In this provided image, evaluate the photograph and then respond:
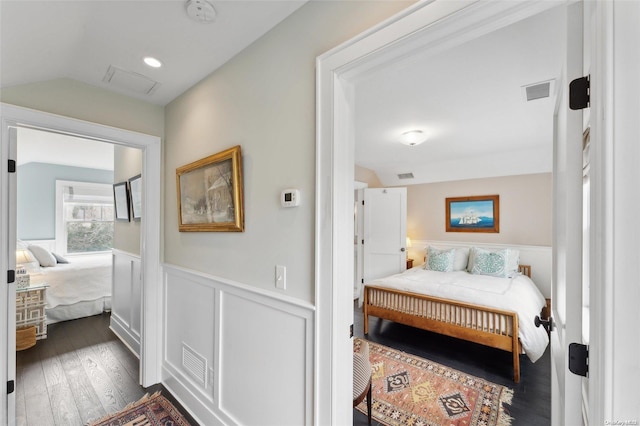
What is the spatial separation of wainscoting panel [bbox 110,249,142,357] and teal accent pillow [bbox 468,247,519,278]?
14.2 ft

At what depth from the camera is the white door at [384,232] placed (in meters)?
4.77

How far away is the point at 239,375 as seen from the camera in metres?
1.61

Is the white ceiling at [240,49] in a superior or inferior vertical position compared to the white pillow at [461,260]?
superior

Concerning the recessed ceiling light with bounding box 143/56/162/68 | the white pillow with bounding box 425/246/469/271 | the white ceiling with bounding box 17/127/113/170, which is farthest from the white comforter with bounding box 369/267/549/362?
the white ceiling with bounding box 17/127/113/170

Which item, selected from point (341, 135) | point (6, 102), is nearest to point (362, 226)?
point (341, 135)

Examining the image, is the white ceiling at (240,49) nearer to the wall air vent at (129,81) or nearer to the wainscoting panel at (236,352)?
the wall air vent at (129,81)

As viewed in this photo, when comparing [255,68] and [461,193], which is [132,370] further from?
[461,193]

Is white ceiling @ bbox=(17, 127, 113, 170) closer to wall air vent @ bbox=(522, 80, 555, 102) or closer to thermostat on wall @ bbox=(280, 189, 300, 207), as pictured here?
thermostat on wall @ bbox=(280, 189, 300, 207)

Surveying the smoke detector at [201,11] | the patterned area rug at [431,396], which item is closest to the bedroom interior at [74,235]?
the smoke detector at [201,11]

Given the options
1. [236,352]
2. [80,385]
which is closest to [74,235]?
[80,385]

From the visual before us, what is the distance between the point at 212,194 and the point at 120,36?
3.24 ft

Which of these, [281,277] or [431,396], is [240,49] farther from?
[431,396]

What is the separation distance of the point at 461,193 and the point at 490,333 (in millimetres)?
2914

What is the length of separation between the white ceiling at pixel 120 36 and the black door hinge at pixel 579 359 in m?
1.66
